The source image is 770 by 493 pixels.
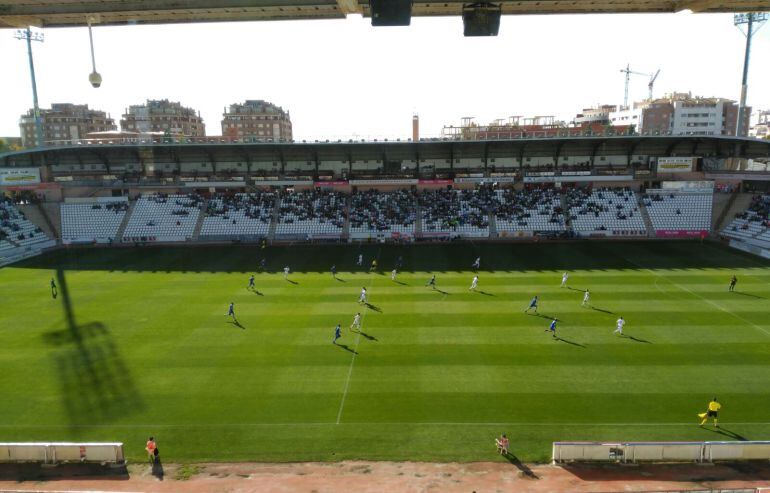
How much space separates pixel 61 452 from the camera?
43.0 feet

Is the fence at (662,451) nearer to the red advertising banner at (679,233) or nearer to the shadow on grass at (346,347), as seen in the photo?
the shadow on grass at (346,347)

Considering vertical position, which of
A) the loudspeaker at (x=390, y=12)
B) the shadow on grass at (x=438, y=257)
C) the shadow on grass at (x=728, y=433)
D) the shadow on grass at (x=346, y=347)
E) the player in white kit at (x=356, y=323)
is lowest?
the shadow on grass at (x=728, y=433)

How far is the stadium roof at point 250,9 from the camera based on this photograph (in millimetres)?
7883

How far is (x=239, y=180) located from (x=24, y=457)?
4349 centimetres

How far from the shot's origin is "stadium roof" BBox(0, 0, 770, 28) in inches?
310

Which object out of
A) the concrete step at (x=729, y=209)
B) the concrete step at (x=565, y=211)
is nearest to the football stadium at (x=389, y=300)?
the concrete step at (x=729, y=209)

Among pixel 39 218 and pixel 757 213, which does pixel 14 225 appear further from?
pixel 757 213

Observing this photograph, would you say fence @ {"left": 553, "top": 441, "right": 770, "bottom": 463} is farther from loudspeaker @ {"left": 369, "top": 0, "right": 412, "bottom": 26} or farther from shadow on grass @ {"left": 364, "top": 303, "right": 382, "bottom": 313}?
shadow on grass @ {"left": 364, "top": 303, "right": 382, "bottom": 313}

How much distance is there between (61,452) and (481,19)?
50.6 ft

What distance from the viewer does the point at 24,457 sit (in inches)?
518

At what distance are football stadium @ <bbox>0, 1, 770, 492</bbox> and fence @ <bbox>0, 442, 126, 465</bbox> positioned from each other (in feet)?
0.21

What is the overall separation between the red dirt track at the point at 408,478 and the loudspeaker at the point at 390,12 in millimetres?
10969

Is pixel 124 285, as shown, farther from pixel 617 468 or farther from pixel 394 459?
pixel 617 468

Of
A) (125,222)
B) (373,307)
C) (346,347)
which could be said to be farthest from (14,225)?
(346,347)
